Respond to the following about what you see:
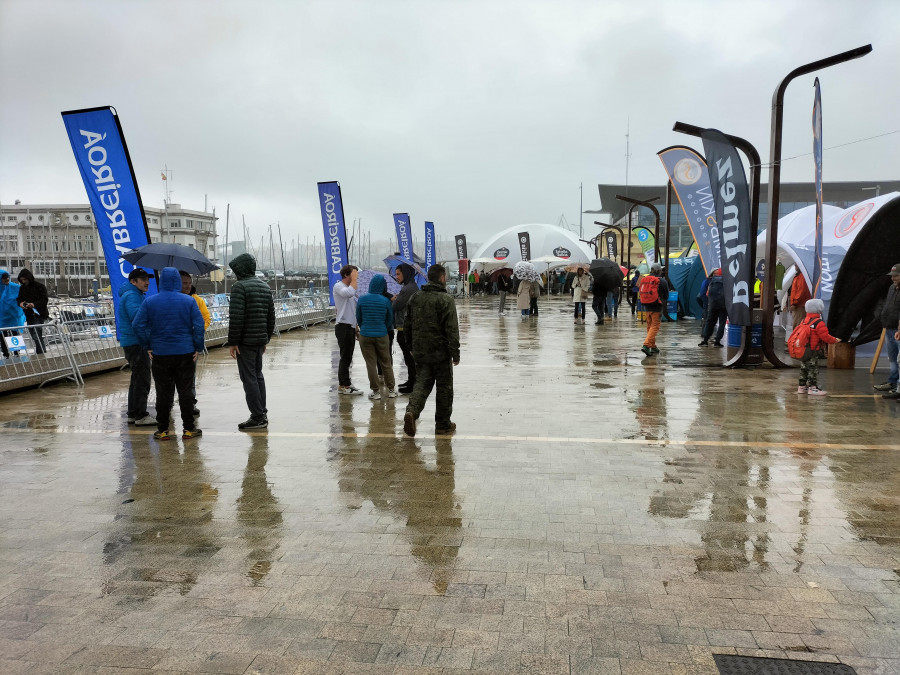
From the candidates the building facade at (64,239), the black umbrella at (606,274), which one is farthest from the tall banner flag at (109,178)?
the building facade at (64,239)

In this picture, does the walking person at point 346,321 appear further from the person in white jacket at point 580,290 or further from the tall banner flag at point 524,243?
the tall banner flag at point 524,243

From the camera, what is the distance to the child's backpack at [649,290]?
12492mm

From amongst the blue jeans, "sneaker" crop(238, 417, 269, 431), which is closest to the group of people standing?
"sneaker" crop(238, 417, 269, 431)

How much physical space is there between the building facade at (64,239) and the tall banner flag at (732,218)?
5558cm

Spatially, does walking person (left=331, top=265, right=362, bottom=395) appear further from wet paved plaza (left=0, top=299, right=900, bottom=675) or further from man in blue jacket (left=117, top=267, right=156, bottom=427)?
man in blue jacket (left=117, top=267, right=156, bottom=427)

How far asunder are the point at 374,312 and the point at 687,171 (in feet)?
37.4

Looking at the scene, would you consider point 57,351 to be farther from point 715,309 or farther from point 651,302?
point 715,309

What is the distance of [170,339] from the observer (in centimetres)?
676

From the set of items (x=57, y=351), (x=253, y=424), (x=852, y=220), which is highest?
(x=852, y=220)

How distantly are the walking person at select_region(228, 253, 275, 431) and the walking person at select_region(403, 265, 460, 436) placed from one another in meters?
1.56

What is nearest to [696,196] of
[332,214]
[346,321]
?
[332,214]

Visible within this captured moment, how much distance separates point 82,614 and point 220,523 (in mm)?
1212

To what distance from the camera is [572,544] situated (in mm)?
4012

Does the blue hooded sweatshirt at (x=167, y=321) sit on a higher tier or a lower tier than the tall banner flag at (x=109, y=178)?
lower
